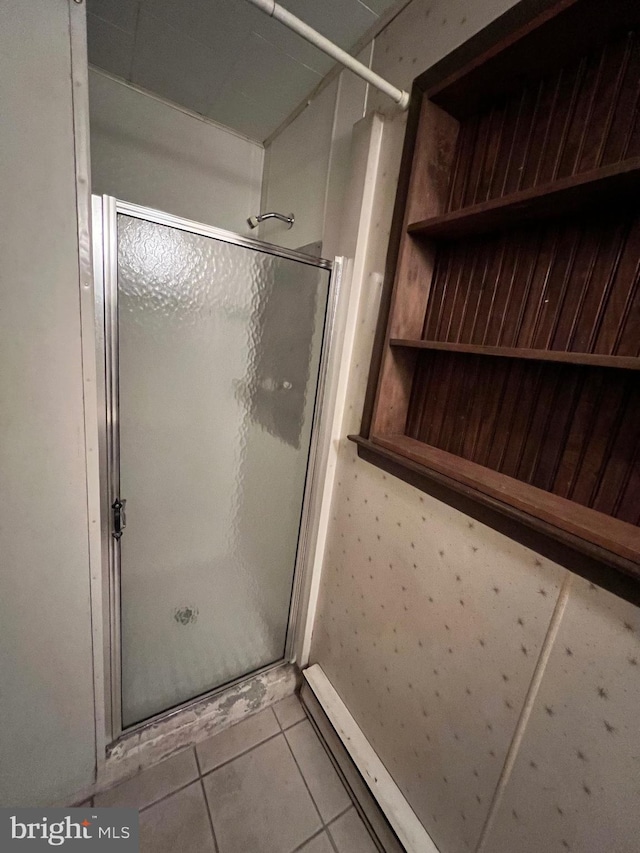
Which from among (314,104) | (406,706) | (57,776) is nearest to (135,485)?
(57,776)

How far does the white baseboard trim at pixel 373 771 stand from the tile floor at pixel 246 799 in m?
0.17

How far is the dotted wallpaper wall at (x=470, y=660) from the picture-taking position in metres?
0.56

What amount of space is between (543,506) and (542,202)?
582 mm

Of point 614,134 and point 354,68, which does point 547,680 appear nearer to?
point 614,134

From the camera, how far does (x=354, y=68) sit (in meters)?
0.76

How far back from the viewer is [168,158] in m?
1.53

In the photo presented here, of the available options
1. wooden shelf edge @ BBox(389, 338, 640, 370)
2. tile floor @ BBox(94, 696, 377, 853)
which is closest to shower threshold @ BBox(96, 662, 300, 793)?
tile floor @ BBox(94, 696, 377, 853)

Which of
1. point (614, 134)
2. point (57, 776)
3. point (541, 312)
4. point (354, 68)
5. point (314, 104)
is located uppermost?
point (314, 104)

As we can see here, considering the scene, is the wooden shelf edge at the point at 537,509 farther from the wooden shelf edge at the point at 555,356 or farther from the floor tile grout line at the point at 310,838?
the floor tile grout line at the point at 310,838

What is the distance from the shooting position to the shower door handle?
2.98 ft

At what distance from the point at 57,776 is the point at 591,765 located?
4.45 ft

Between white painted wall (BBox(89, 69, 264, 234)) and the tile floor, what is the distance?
2.14 metres

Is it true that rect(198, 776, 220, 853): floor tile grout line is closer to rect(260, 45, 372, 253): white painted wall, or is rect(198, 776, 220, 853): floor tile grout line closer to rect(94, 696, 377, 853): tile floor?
rect(94, 696, 377, 853): tile floor

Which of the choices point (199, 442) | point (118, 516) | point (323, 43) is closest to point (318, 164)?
point (323, 43)
